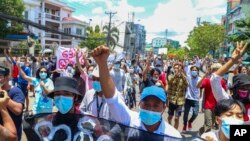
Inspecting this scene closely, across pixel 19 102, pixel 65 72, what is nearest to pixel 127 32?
pixel 65 72

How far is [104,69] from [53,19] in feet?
228

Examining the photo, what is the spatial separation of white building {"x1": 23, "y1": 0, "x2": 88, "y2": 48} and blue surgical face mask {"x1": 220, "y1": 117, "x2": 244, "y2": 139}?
5706 cm

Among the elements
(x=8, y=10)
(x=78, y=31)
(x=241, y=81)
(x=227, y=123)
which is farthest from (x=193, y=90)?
(x=78, y=31)

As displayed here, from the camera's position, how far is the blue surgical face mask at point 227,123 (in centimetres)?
244

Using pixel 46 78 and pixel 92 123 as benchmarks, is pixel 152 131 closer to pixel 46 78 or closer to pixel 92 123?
pixel 92 123

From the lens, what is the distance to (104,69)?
8.87 feet

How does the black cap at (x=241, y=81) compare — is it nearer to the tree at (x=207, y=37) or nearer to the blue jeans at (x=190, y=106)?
the blue jeans at (x=190, y=106)

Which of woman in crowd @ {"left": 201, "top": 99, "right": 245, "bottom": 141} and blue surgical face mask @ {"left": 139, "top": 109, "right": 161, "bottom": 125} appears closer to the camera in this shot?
woman in crowd @ {"left": 201, "top": 99, "right": 245, "bottom": 141}

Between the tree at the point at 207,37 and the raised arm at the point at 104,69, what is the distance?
59957 mm

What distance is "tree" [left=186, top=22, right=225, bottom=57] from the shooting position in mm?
60938

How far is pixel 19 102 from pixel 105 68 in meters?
1.53

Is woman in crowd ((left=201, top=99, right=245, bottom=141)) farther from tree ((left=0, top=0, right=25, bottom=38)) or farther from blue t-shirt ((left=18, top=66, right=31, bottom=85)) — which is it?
tree ((left=0, top=0, right=25, bottom=38))

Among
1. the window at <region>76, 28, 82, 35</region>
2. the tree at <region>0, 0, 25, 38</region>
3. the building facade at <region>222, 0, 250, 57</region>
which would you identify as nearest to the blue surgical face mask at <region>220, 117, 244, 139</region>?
the tree at <region>0, 0, 25, 38</region>

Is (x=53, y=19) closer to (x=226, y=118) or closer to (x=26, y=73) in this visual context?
(x=26, y=73)
